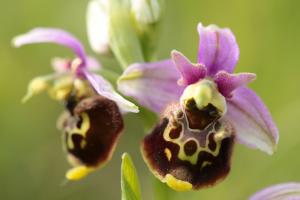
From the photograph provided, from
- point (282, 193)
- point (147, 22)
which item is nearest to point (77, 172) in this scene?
point (147, 22)

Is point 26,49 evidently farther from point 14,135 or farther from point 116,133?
point 116,133

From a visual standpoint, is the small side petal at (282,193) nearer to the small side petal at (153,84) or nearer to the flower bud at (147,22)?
the small side petal at (153,84)

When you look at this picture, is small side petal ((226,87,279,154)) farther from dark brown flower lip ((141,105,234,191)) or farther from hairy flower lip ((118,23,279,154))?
dark brown flower lip ((141,105,234,191))

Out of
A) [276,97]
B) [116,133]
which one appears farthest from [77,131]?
[276,97]

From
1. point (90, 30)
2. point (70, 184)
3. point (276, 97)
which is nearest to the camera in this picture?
point (90, 30)

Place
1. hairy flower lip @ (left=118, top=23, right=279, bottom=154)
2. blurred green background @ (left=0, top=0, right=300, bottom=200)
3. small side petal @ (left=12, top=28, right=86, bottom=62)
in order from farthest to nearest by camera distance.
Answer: blurred green background @ (left=0, top=0, right=300, bottom=200)
small side petal @ (left=12, top=28, right=86, bottom=62)
hairy flower lip @ (left=118, top=23, right=279, bottom=154)

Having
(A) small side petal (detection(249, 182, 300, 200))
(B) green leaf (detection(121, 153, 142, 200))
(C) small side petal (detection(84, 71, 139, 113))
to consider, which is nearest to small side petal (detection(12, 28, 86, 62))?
(C) small side petal (detection(84, 71, 139, 113))

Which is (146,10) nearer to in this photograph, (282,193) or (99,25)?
(99,25)
